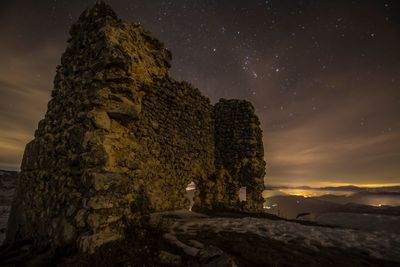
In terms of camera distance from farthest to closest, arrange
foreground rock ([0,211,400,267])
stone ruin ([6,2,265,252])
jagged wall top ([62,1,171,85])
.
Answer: jagged wall top ([62,1,171,85]) → stone ruin ([6,2,265,252]) → foreground rock ([0,211,400,267])

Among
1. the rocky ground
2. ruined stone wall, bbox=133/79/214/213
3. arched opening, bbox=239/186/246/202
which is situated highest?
ruined stone wall, bbox=133/79/214/213

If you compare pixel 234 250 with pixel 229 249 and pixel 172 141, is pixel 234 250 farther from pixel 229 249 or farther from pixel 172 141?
pixel 172 141

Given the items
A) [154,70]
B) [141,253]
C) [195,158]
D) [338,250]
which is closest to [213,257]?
[141,253]

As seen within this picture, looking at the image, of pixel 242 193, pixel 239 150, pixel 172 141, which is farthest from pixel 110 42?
pixel 242 193

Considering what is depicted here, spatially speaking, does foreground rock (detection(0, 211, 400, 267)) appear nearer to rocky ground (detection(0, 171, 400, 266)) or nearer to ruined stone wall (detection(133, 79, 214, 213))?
rocky ground (detection(0, 171, 400, 266))

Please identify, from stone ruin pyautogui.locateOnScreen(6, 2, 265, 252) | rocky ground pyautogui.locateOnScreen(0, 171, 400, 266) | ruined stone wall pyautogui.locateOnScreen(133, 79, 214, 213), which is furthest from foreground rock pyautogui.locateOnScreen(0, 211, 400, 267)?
ruined stone wall pyautogui.locateOnScreen(133, 79, 214, 213)

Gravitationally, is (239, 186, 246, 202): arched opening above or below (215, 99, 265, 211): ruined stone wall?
below

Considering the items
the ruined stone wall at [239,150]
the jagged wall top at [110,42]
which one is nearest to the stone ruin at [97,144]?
the jagged wall top at [110,42]

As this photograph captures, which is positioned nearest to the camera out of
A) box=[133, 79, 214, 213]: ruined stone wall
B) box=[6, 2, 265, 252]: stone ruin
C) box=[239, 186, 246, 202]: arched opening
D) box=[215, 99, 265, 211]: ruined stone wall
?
box=[6, 2, 265, 252]: stone ruin

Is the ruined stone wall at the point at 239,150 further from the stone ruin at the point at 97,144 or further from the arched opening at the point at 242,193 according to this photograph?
the stone ruin at the point at 97,144

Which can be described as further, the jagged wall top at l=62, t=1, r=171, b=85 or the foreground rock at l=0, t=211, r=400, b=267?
the jagged wall top at l=62, t=1, r=171, b=85

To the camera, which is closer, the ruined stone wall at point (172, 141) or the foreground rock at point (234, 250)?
the foreground rock at point (234, 250)

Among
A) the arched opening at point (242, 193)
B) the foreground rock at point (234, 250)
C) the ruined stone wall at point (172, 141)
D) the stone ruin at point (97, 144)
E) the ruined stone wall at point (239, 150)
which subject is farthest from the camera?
the arched opening at point (242, 193)

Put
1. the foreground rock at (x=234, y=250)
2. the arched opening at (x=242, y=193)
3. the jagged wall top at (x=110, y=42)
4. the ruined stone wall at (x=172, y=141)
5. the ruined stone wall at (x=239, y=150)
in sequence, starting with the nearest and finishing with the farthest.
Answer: the foreground rock at (x=234, y=250) → the jagged wall top at (x=110, y=42) → the ruined stone wall at (x=172, y=141) → the ruined stone wall at (x=239, y=150) → the arched opening at (x=242, y=193)
